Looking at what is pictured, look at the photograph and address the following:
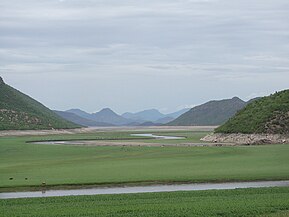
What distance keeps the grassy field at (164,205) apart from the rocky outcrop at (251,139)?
53.2 metres

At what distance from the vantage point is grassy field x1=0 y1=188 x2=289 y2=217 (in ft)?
94.1

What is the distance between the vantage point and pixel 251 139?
92.3 meters

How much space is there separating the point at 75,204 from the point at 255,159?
30.9m

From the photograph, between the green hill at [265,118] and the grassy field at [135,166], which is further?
the green hill at [265,118]

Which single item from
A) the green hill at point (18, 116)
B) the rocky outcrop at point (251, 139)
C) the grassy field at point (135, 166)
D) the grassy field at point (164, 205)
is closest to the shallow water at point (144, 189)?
the grassy field at point (135, 166)

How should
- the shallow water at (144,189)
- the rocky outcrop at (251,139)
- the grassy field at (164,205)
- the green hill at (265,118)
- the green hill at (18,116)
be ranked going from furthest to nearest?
the green hill at (18,116)
the green hill at (265,118)
the rocky outcrop at (251,139)
the shallow water at (144,189)
the grassy field at (164,205)

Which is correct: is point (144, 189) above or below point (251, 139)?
below

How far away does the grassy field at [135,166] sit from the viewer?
44.5m

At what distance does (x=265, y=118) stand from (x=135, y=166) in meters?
47.6

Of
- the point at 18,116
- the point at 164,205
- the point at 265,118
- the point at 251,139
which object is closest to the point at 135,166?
the point at 164,205

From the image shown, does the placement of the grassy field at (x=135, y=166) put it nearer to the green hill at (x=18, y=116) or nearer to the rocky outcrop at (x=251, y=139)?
the rocky outcrop at (x=251, y=139)

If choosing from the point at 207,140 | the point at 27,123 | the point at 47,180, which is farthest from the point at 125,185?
the point at 27,123

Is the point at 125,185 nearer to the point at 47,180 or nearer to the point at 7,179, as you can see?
the point at 47,180

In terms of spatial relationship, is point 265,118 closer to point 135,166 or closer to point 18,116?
point 135,166
